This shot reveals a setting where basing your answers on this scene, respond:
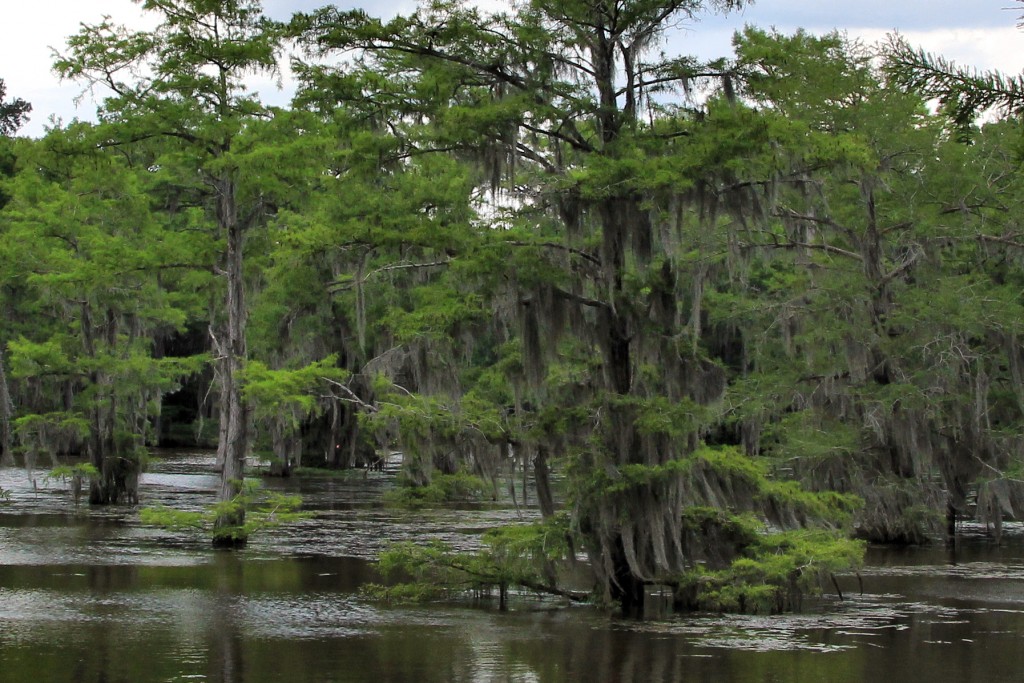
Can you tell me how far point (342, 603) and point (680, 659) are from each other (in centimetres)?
510

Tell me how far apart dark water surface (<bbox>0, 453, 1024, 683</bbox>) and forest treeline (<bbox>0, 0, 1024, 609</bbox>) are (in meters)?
0.98

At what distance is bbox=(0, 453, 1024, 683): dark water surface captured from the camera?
38.3 feet

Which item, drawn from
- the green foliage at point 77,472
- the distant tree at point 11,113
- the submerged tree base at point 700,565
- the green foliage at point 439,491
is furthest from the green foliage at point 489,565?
the distant tree at point 11,113

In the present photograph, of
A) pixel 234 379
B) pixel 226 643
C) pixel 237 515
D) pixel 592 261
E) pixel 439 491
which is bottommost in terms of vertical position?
pixel 226 643

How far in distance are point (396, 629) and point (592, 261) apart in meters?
5.22

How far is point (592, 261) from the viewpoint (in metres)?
15.7

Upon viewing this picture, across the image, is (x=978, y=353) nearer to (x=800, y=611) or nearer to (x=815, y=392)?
(x=815, y=392)

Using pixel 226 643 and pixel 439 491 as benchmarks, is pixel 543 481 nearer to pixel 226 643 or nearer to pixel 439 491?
pixel 226 643

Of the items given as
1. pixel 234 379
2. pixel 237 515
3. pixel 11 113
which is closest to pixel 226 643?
pixel 237 515

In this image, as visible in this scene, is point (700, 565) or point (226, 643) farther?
point (700, 565)

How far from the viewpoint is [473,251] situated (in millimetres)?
14594

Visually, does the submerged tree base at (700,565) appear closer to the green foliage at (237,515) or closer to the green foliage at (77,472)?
the green foliage at (237,515)

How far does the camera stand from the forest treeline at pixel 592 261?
14664 mm

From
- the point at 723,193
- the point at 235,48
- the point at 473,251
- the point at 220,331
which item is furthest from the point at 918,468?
the point at 220,331
